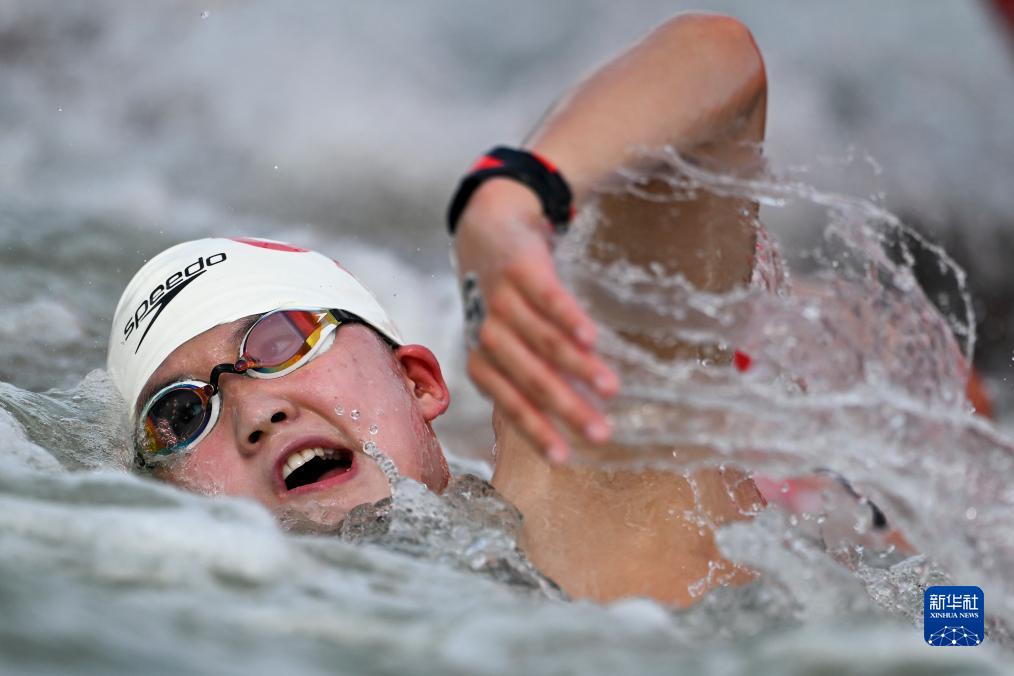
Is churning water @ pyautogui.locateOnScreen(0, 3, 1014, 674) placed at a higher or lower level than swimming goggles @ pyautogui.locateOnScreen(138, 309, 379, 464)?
lower

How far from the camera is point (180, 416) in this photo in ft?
6.79

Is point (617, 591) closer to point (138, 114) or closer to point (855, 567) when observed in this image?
point (855, 567)

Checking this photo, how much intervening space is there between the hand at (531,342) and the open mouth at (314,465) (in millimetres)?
877

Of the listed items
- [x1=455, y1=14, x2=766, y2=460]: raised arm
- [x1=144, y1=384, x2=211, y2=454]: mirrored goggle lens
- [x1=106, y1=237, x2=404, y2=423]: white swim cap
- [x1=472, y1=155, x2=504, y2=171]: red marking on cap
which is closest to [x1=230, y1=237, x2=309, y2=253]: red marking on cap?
[x1=106, y1=237, x2=404, y2=423]: white swim cap

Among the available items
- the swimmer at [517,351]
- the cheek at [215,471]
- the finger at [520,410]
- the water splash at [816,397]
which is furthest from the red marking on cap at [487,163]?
the cheek at [215,471]

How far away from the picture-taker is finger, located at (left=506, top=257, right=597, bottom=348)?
1064 millimetres

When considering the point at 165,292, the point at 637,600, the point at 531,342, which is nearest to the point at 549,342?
the point at 531,342

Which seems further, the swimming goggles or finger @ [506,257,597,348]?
the swimming goggles

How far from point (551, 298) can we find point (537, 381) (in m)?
0.08

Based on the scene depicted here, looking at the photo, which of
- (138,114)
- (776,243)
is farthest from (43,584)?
(138,114)

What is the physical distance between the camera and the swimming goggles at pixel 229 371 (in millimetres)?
2057

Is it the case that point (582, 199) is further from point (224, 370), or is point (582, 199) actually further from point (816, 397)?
point (224, 370)

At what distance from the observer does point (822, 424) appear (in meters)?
1.44

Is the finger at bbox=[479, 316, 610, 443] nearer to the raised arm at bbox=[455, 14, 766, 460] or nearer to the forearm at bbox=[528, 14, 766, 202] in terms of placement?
the raised arm at bbox=[455, 14, 766, 460]
